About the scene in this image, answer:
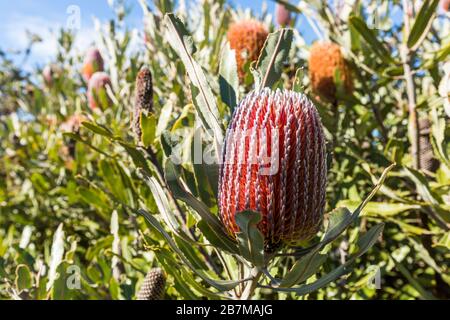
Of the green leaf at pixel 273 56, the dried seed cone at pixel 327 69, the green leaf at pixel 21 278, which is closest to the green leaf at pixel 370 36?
the dried seed cone at pixel 327 69

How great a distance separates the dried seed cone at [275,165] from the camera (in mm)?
908

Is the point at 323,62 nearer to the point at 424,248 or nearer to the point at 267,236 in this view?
the point at 424,248

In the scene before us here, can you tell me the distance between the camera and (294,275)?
2.95ft

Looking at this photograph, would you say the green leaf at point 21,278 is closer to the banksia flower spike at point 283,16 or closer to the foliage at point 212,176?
the foliage at point 212,176

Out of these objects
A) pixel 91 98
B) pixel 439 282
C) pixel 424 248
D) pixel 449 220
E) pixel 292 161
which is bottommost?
pixel 439 282

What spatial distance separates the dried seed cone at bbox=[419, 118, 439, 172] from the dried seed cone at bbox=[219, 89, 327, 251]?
4.69 feet

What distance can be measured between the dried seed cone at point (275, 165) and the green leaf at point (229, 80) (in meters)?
0.18

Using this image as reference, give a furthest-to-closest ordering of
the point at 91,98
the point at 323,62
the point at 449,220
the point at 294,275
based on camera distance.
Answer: the point at 91,98 < the point at 323,62 < the point at 449,220 < the point at 294,275

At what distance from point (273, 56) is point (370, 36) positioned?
31.3 inches

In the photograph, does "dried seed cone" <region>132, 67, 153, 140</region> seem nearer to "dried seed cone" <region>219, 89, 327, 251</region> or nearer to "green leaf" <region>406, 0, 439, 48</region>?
"dried seed cone" <region>219, 89, 327, 251</region>

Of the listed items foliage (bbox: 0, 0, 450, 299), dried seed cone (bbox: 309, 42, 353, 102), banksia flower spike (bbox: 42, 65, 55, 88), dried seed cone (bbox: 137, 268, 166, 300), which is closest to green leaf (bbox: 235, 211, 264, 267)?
foliage (bbox: 0, 0, 450, 299)

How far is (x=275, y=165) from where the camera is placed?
0.91 metres
